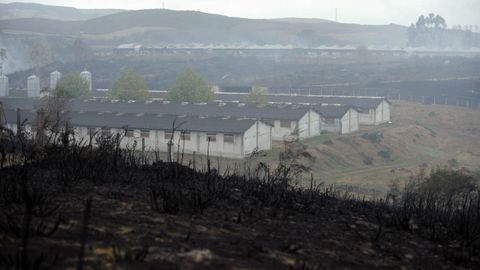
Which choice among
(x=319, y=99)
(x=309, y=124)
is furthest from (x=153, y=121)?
(x=319, y=99)

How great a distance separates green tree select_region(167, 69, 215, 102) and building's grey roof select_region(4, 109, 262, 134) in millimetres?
6868

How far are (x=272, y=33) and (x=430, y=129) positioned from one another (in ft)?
325

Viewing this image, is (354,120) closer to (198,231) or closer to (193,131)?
(193,131)

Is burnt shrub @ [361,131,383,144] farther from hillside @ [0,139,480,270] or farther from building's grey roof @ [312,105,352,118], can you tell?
hillside @ [0,139,480,270]

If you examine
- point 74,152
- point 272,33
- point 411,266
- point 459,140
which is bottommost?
point 459,140

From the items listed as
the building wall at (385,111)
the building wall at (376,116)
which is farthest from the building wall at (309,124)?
the building wall at (385,111)

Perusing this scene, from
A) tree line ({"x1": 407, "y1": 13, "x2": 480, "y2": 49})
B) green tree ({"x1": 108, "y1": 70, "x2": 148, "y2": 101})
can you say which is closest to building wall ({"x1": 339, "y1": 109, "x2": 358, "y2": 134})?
green tree ({"x1": 108, "y1": 70, "x2": 148, "y2": 101})

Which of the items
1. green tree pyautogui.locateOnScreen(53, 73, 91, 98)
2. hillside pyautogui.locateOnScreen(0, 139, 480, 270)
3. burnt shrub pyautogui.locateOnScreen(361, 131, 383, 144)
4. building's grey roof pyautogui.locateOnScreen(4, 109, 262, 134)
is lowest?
burnt shrub pyautogui.locateOnScreen(361, 131, 383, 144)

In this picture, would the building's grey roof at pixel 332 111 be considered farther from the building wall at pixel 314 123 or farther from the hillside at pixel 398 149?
the hillside at pixel 398 149

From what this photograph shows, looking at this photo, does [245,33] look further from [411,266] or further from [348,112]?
[411,266]

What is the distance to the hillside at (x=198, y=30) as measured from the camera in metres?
123

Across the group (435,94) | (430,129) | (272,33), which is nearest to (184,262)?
(430,129)

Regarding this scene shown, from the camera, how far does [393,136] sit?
37938mm

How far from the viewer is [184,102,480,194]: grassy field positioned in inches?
1080
